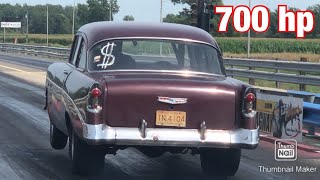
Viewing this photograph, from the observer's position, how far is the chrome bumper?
682 cm

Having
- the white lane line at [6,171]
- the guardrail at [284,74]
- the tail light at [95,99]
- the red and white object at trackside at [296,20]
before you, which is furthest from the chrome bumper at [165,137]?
the red and white object at trackside at [296,20]

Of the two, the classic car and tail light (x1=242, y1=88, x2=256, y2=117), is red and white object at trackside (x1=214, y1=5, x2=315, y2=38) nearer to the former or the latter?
the classic car

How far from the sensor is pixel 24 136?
11.2m

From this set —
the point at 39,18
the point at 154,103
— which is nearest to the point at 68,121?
the point at 154,103

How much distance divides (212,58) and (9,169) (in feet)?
9.51

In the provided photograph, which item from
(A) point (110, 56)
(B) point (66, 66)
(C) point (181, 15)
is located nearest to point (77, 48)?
(B) point (66, 66)

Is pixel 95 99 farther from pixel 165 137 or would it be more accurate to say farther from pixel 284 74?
pixel 284 74

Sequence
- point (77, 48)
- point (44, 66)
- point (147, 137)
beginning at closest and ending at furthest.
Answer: point (147, 137) → point (77, 48) → point (44, 66)

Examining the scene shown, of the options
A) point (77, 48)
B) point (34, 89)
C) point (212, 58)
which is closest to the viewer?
point (212, 58)

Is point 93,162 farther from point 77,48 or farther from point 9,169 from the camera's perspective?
point 77,48

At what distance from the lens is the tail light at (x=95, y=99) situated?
6855 millimetres

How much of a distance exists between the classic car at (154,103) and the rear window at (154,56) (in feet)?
0.04

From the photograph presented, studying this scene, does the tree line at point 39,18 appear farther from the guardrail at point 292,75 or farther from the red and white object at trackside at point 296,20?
the guardrail at point 292,75

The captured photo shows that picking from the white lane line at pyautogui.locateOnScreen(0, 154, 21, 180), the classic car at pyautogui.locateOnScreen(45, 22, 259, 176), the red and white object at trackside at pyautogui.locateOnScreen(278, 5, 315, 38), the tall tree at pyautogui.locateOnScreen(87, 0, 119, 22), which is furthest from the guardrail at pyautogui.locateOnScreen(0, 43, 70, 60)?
the classic car at pyautogui.locateOnScreen(45, 22, 259, 176)
